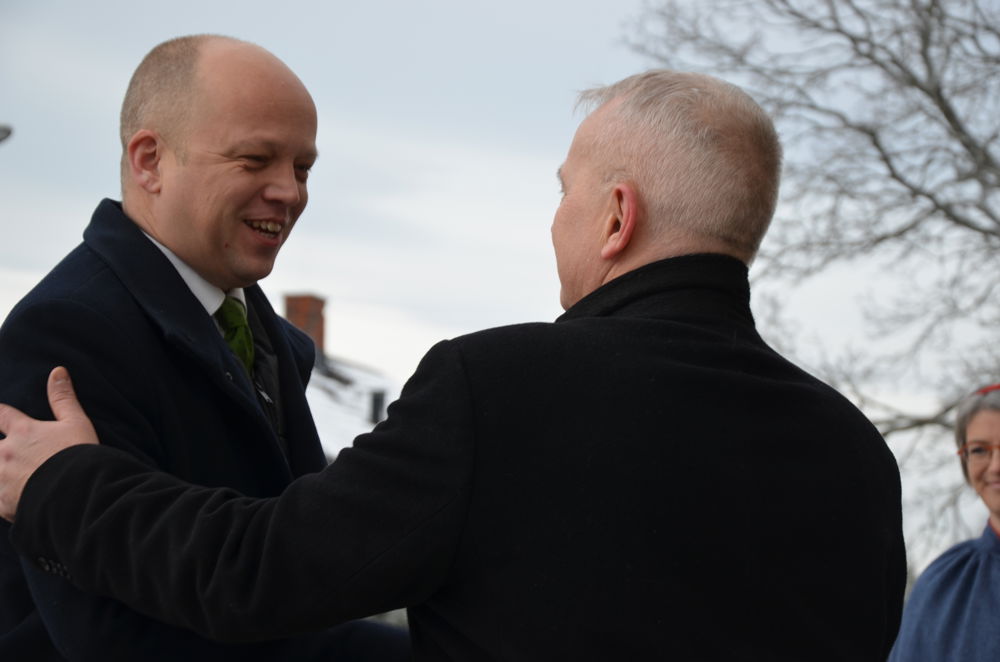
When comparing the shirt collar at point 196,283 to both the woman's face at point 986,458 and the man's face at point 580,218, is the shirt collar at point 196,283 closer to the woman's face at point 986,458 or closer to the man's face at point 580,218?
the man's face at point 580,218

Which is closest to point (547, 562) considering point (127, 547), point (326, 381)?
point (127, 547)

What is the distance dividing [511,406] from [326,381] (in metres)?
15.2

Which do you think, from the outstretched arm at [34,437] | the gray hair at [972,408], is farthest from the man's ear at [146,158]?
the gray hair at [972,408]

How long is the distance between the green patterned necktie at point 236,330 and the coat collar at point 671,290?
77 cm

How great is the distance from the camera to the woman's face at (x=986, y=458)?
4.15 meters

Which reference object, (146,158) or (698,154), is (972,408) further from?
(146,158)

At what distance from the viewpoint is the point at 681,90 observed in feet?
6.79

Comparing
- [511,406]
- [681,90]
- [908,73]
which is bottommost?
[511,406]

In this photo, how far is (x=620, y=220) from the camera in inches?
79.9

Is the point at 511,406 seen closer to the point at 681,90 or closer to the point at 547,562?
the point at 547,562

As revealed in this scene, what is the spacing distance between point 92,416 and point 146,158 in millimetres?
612

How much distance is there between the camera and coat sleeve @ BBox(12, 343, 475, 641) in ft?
5.74

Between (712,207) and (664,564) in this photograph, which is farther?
(712,207)

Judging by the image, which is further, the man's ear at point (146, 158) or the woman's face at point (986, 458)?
the woman's face at point (986, 458)
